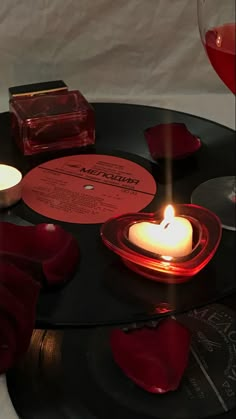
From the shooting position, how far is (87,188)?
2.20 ft

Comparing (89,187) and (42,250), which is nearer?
(42,250)

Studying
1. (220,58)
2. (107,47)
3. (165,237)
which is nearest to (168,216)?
(165,237)

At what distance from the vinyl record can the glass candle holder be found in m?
0.12

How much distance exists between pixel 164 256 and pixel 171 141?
0.24 meters

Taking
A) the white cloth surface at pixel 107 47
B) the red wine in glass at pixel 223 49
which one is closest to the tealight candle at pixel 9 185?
the red wine in glass at pixel 223 49

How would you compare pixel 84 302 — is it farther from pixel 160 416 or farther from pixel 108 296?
pixel 160 416

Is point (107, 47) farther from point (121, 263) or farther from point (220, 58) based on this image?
point (121, 263)

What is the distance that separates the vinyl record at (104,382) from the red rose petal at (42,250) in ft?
0.42

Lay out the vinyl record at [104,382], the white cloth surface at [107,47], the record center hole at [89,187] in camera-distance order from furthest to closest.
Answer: the white cloth surface at [107,47] → the record center hole at [89,187] → the vinyl record at [104,382]

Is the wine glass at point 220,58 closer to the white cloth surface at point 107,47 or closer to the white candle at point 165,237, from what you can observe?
the white candle at point 165,237

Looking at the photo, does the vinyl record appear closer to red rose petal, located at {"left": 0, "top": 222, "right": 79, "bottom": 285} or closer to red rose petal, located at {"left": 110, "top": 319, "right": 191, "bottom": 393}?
red rose petal, located at {"left": 110, "top": 319, "right": 191, "bottom": 393}

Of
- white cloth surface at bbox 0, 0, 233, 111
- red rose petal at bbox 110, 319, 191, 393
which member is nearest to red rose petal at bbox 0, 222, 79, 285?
red rose petal at bbox 110, 319, 191, 393

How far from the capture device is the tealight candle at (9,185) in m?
0.62

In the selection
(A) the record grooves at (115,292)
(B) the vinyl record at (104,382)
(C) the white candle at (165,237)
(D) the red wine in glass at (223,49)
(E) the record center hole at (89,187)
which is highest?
(D) the red wine in glass at (223,49)
